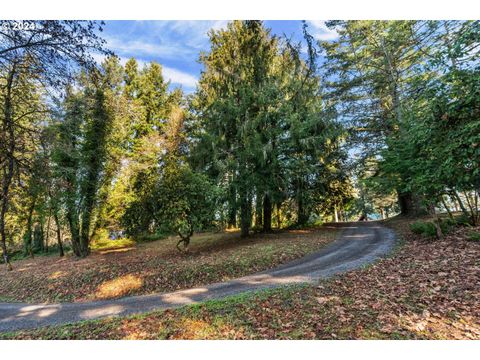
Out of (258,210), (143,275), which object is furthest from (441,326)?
(258,210)

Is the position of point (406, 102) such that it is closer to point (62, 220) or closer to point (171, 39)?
point (171, 39)

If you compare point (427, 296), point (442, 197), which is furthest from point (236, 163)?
point (427, 296)

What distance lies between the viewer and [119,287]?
7238mm

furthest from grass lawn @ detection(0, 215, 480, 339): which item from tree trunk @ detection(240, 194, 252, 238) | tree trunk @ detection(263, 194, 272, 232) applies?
tree trunk @ detection(263, 194, 272, 232)

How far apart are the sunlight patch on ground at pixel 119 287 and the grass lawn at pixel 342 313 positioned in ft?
8.80

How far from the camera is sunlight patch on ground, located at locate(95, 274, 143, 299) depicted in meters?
7.02

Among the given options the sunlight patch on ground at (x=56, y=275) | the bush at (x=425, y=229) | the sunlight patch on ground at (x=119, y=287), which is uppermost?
the bush at (x=425, y=229)

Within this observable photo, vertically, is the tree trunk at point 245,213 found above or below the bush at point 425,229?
above

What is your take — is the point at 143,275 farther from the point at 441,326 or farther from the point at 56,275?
the point at 441,326

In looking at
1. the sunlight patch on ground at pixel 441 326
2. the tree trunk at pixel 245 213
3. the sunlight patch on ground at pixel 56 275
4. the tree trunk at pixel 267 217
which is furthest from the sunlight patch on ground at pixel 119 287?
the tree trunk at pixel 267 217

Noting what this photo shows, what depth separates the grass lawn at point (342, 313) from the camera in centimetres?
286

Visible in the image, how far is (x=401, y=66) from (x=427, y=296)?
13.7 metres

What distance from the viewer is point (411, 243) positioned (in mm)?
7609

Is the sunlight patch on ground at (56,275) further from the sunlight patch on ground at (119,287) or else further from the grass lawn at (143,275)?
the sunlight patch on ground at (119,287)
